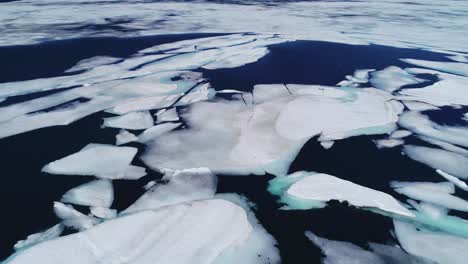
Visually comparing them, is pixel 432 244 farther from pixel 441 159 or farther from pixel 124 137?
pixel 124 137

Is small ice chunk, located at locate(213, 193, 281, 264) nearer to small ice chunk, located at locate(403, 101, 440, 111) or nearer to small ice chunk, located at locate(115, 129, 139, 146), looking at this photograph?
small ice chunk, located at locate(115, 129, 139, 146)

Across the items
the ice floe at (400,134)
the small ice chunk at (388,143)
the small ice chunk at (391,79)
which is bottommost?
the small ice chunk at (388,143)

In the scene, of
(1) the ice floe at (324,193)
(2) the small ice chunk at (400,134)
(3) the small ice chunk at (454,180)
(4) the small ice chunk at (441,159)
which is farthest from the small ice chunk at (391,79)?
(1) the ice floe at (324,193)

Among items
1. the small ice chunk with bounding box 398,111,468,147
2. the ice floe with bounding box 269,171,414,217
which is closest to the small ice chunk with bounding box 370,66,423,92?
the small ice chunk with bounding box 398,111,468,147

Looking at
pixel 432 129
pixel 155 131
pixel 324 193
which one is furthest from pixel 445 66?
pixel 155 131

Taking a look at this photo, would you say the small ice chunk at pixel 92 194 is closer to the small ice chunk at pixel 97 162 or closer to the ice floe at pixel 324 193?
the small ice chunk at pixel 97 162
